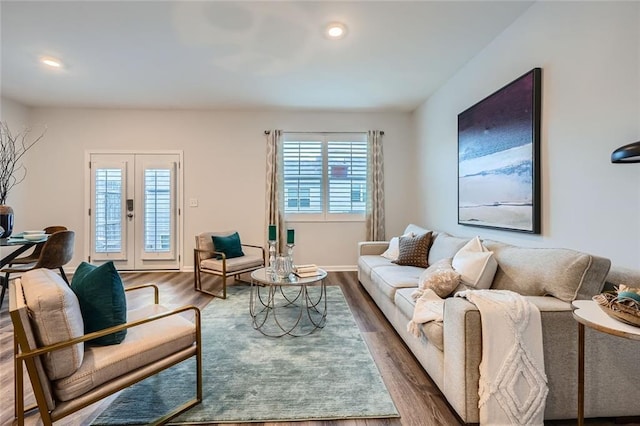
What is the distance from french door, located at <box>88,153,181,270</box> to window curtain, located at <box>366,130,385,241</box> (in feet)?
10.8

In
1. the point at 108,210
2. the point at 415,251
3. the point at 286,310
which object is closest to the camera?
the point at 286,310

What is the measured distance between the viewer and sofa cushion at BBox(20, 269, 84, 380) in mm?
1250

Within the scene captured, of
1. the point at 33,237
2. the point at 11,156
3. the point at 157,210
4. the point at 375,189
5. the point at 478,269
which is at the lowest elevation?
the point at 478,269

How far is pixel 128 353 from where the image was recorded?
1485mm

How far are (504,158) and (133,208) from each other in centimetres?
538

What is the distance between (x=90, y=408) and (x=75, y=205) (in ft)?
14.4

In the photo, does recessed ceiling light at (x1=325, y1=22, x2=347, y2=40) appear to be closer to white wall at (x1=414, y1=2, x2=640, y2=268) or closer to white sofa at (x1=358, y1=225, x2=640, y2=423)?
white wall at (x1=414, y1=2, x2=640, y2=268)

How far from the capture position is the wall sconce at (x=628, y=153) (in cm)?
137

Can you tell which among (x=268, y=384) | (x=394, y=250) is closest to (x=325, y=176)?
(x=394, y=250)

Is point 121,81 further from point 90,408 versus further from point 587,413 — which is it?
point 587,413

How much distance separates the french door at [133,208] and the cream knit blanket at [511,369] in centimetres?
486

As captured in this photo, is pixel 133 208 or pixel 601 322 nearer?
pixel 601 322

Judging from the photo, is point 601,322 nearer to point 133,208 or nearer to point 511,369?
point 511,369

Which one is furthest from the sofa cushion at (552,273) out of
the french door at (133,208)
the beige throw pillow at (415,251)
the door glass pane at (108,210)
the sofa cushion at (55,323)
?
the door glass pane at (108,210)
